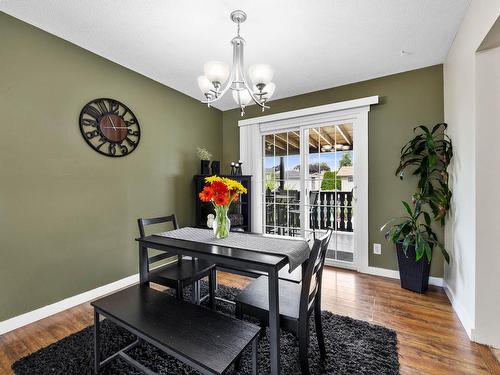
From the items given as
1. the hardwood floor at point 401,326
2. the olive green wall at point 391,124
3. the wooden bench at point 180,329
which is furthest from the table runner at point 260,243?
the olive green wall at point 391,124

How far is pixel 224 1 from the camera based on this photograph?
6.02ft

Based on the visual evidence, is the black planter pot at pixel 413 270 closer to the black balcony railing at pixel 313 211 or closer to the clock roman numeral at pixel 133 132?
the black balcony railing at pixel 313 211

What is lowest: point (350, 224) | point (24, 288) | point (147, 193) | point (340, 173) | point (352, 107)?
point (24, 288)

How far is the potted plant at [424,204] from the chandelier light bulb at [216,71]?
2293mm

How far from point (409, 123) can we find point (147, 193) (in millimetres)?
3422

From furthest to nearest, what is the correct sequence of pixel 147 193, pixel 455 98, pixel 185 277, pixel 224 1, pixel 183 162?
pixel 183 162 < pixel 147 193 < pixel 455 98 < pixel 185 277 < pixel 224 1

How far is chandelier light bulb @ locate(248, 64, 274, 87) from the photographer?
5.87ft

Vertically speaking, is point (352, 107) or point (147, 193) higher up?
point (352, 107)

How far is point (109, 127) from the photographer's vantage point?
2705mm

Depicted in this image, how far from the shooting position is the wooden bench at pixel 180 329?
1113 millimetres

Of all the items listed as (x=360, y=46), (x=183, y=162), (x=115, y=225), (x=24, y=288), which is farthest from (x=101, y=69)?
(x=360, y=46)

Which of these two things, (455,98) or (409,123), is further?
(409,123)

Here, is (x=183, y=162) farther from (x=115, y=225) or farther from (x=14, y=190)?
(x=14, y=190)

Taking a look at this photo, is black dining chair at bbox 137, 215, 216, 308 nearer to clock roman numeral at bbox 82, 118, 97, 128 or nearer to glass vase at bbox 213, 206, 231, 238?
glass vase at bbox 213, 206, 231, 238
